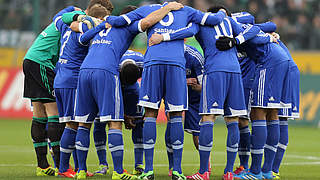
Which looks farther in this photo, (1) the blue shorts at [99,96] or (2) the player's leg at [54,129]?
(2) the player's leg at [54,129]

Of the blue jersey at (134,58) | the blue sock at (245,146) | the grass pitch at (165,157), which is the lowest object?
the grass pitch at (165,157)

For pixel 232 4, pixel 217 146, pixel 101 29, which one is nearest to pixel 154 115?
pixel 101 29

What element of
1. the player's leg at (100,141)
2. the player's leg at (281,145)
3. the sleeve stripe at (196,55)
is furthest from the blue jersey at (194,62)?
the player's leg at (100,141)

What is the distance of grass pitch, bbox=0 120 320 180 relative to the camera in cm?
952

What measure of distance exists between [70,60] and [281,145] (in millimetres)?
3523

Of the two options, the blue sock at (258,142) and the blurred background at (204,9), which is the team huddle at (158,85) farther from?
the blurred background at (204,9)

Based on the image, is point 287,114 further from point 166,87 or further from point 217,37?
point 166,87

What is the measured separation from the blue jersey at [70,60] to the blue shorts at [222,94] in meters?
1.92

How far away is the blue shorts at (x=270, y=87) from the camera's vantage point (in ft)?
29.3

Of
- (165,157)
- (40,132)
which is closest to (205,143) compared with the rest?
(40,132)

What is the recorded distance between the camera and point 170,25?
8375 mm

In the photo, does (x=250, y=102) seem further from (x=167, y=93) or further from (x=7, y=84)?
(x=7, y=84)

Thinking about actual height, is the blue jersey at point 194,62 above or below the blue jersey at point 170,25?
below

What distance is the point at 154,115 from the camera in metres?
8.23
